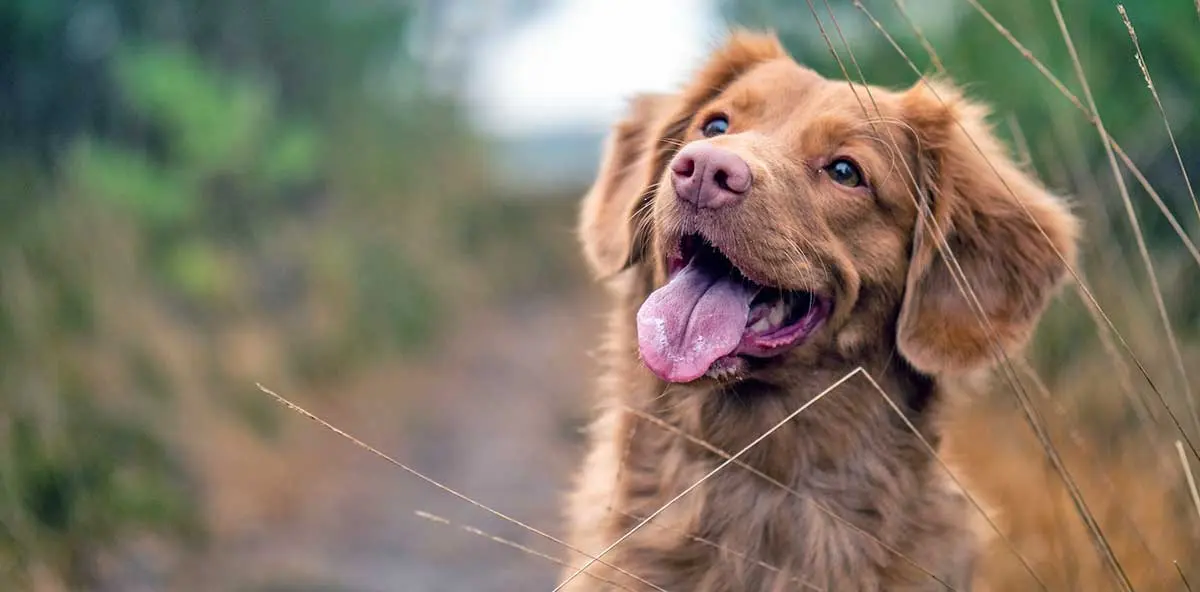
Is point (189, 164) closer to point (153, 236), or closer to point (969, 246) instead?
point (153, 236)

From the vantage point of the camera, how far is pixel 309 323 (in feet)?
19.7

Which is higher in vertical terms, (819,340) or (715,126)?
(715,126)

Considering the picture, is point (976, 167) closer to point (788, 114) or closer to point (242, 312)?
point (788, 114)

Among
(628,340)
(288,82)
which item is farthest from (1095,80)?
(288,82)

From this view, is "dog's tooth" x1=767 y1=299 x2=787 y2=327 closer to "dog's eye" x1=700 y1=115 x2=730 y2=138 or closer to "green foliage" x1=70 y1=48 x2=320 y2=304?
"dog's eye" x1=700 y1=115 x2=730 y2=138

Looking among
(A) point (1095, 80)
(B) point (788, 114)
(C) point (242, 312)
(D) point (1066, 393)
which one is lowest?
(D) point (1066, 393)

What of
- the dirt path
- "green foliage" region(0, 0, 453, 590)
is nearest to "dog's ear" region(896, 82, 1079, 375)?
the dirt path

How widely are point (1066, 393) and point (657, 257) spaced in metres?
2.33

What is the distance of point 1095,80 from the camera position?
183 inches

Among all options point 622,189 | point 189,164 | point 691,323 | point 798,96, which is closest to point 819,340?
point 691,323

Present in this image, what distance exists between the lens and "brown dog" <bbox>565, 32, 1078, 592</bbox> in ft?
8.48

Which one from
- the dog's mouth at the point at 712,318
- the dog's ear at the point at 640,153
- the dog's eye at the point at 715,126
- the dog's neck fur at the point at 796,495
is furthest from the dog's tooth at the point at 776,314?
the dog's eye at the point at 715,126

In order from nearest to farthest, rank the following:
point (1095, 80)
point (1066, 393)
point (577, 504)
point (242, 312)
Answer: point (577, 504) → point (1066, 393) → point (1095, 80) → point (242, 312)

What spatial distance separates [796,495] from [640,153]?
1.22 meters
